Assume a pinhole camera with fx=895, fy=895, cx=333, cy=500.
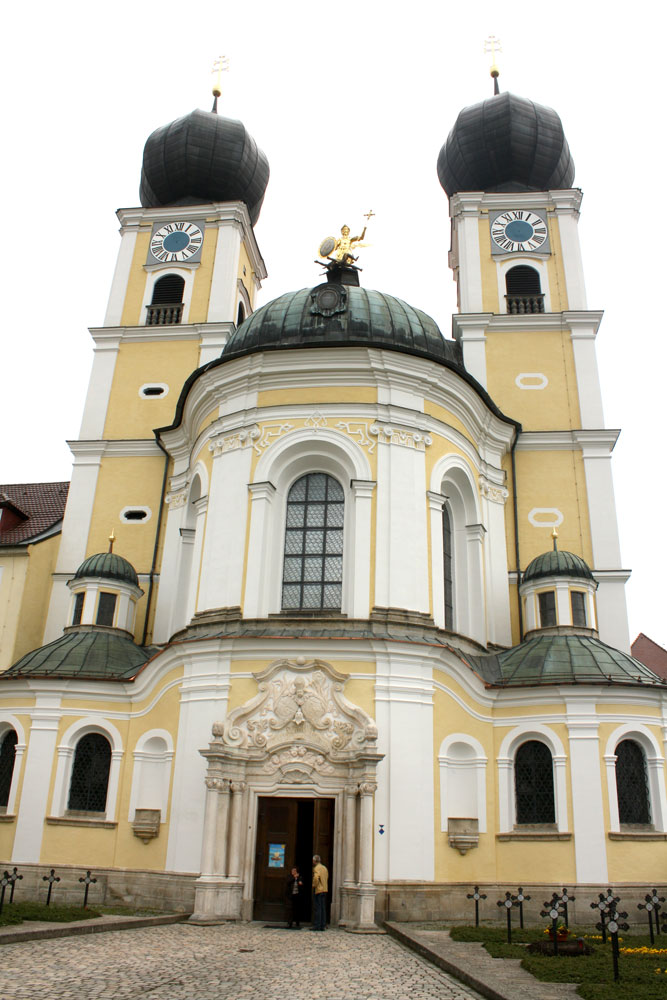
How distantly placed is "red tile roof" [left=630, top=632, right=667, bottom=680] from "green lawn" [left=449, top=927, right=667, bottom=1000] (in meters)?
32.8

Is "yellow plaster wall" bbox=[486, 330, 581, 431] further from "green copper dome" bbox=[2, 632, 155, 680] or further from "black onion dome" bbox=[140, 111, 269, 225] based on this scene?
"green copper dome" bbox=[2, 632, 155, 680]

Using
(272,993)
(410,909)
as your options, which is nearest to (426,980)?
(272,993)

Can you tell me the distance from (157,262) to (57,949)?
79.4 feet

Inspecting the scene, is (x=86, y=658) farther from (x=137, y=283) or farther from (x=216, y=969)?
(x=137, y=283)

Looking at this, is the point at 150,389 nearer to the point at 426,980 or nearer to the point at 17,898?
the point at 17,898

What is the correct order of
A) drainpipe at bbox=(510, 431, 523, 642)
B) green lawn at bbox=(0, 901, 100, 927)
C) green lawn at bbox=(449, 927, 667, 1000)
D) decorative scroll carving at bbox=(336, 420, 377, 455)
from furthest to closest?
drainpipe at bbox=(510, 431, 523, 642) < decorative scroll carving at bbox=(336, 420, 377, 455) < green lawn at bbox=(0, 901, 100, 927) < green lawn at bbox=(449, 927, 667, 1000)

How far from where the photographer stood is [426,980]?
10.1 m

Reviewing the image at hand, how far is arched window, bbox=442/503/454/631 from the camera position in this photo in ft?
69.3

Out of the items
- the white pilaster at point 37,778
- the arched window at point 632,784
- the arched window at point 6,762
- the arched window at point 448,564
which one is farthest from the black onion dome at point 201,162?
the arched window at point 632,784

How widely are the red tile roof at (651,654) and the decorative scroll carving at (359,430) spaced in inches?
1187

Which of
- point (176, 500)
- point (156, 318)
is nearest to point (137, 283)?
point (156, 318)

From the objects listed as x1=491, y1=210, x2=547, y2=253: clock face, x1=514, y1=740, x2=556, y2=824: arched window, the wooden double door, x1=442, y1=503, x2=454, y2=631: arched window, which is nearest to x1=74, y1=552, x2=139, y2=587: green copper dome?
x1=442, y1=503, x2=454, y2=631: arched window

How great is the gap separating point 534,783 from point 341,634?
5.10 metres

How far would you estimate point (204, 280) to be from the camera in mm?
30266
